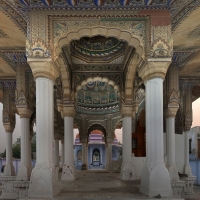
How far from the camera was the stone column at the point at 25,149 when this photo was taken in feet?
37.6

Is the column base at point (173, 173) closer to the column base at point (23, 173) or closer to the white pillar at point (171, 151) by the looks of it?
the white pillar at point (171, 151)

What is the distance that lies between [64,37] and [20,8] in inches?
47.3

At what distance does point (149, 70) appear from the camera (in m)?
7.34

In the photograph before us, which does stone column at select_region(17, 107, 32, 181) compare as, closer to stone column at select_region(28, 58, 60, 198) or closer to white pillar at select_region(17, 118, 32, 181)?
white pillar at select_region(17, 118, 32, 181)

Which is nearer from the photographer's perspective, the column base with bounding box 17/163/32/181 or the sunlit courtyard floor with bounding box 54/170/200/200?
the sunlit courtyard floor with bounding box 54/170/200/200

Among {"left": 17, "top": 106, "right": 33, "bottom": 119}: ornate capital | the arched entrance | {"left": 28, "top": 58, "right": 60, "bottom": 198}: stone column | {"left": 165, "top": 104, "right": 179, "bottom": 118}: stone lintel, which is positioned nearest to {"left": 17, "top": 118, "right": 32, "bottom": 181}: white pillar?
{"left": 17, "top": 106, "right": 33, "bottom": 119}: ornate capital

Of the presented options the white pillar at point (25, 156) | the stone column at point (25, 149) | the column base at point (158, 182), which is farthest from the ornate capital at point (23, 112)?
the column base at point (158, 182)

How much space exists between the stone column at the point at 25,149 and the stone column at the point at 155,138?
562 centimetres

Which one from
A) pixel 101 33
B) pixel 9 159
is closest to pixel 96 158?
pixel 9 159

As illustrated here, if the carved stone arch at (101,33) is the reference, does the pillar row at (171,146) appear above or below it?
below

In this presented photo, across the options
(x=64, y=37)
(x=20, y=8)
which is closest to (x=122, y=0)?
(x=64, y=37)

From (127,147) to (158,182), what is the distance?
5855 millimetres

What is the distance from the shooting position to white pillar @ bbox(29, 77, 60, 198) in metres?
6.69

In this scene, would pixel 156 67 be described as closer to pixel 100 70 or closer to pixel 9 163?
pixel 100 70
